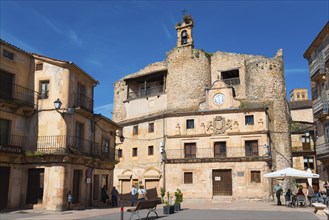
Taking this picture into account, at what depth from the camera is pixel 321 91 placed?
27.5 meters

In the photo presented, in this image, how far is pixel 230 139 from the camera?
33.0 meters

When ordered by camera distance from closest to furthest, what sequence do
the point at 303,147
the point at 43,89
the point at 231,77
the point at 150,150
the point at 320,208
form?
the point at 320,208
the point at 43,89
the point at 150,150
the point at 231,77
the point at 303,147

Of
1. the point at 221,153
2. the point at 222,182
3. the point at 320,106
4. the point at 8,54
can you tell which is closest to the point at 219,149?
the point at 221,153

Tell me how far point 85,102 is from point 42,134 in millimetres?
3968

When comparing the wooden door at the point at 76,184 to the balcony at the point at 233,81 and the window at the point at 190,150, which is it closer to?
the window at the point at 190,150

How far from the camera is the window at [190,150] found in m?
34.2

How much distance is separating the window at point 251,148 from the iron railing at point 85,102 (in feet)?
52.7

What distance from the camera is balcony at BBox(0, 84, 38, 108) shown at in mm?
19594

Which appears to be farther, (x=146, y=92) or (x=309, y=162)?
(x=309, y=162)

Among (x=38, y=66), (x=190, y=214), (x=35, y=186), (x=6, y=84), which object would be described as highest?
(x=38, y=66)

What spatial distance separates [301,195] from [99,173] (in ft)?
45.2

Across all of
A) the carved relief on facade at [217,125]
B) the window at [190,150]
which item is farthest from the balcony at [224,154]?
the carved relief on facade at [217,125]

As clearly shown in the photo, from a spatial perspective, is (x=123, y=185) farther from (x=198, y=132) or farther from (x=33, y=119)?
(x=33, y=119)

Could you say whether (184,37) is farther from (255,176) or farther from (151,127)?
(255,176)
